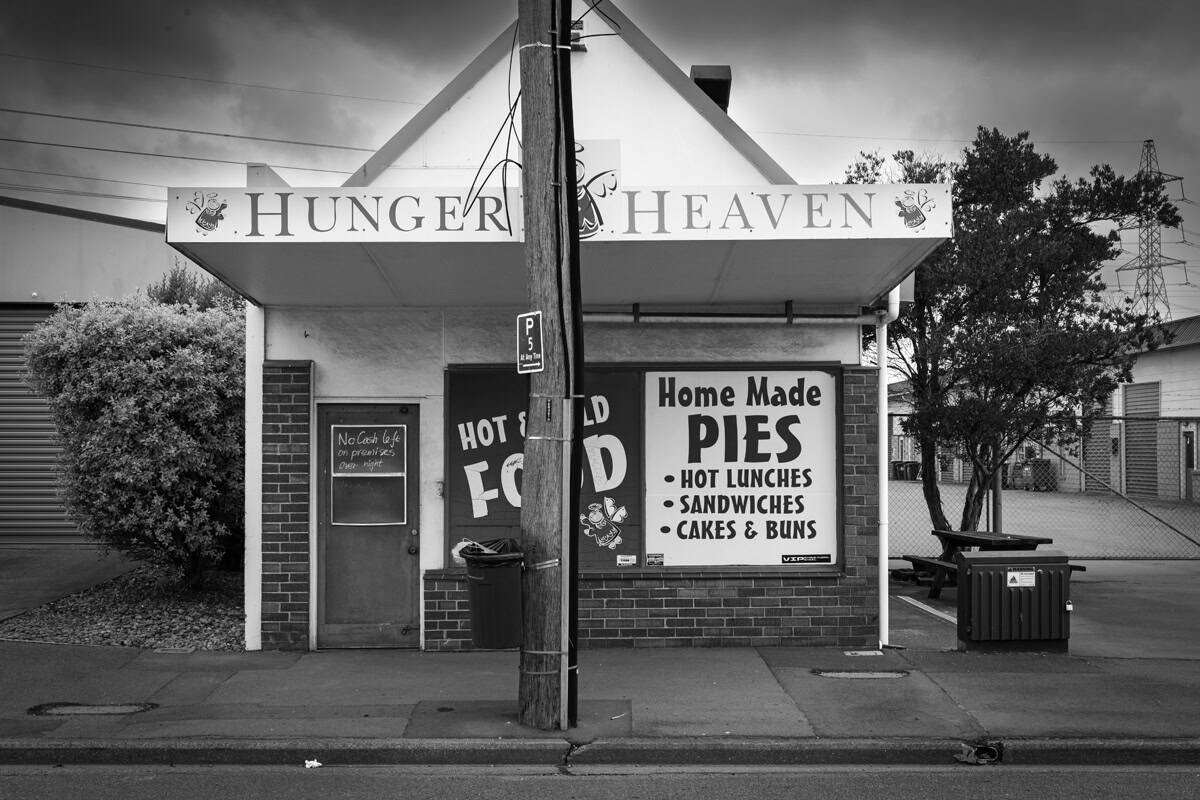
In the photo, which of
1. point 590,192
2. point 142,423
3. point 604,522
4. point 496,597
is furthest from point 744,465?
point 142,423

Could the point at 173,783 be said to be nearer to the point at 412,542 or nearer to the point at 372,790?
the point at 372,790

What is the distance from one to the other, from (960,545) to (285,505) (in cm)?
723

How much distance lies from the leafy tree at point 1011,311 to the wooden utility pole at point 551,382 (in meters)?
6.74

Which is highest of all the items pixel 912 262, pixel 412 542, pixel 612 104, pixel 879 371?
pixel 612 104

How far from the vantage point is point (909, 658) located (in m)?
9.00

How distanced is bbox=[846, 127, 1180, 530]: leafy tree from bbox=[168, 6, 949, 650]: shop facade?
315 cm

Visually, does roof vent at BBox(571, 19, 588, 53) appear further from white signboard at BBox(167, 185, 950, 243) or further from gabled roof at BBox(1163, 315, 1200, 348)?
gabled roof at BBox(1163, 315, 1200, 348)

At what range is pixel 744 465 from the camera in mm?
9648

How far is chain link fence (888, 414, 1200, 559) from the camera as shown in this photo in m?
14.8

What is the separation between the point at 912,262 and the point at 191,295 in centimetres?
1038

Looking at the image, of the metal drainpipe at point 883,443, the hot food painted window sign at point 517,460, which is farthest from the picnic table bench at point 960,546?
the hot food painted window sign at point 517,460

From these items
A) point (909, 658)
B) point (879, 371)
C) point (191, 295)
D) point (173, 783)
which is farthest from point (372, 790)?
point (191, 295)

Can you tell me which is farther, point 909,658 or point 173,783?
point 909,658

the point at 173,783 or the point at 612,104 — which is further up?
the point at 612,104
